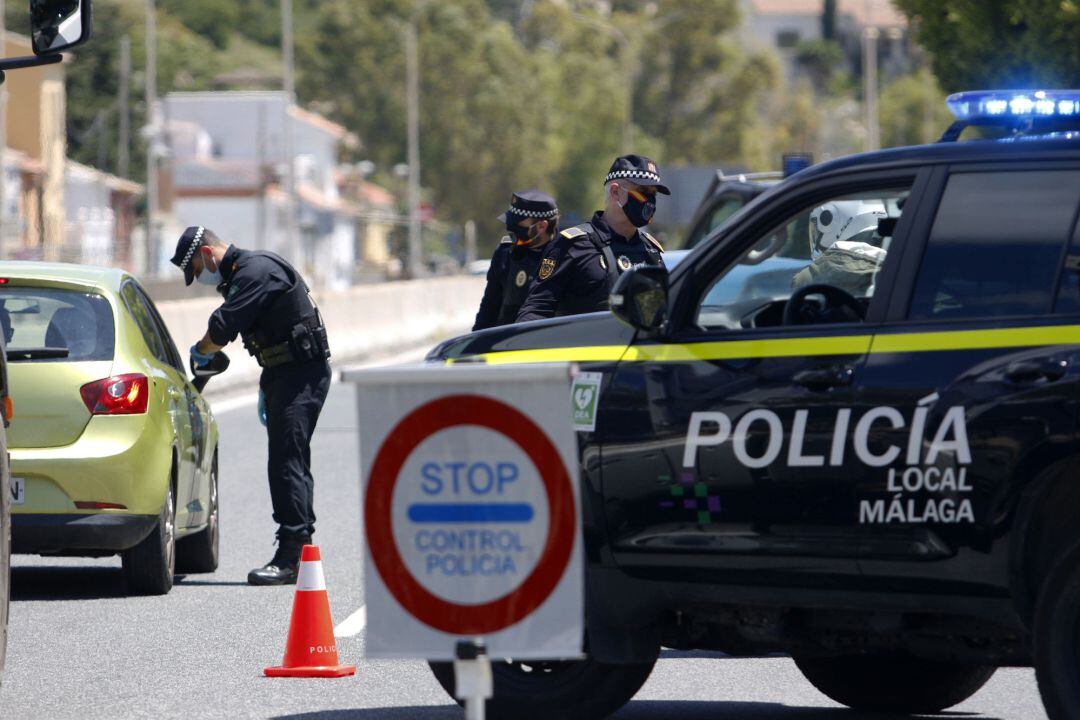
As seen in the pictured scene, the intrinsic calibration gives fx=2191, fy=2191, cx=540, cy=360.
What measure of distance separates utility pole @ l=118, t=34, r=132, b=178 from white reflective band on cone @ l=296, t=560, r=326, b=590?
8595 cm

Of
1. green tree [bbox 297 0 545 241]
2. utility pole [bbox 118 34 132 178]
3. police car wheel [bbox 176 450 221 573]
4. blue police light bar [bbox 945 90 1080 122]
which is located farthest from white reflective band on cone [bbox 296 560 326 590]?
green tree [bbox 297 0 545 241]

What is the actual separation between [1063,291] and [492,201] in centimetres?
9440

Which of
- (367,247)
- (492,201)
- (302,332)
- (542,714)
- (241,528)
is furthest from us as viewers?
(367,247)

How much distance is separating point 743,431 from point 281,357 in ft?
16.4

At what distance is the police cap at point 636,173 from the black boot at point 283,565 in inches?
105

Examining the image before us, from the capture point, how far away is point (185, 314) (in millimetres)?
23234

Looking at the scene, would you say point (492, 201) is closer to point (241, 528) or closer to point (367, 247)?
point (367, 247)

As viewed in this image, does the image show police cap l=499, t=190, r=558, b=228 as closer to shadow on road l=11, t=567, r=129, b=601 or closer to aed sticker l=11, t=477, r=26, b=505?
aed sticker l=11, t=477, r=26, b=505

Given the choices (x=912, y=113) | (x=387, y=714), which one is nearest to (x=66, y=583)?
(x=387, y=714)

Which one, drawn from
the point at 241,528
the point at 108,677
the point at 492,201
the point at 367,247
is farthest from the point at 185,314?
the point at 367,247

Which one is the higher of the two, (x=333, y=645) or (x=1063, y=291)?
(x=1063, y=291)

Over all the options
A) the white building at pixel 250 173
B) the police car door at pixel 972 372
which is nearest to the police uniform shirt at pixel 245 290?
the police car door at pixel 972 372

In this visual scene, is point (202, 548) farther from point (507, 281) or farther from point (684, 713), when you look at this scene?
point (684, 713)

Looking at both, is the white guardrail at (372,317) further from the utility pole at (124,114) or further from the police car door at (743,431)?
the utility pole at (124,114)
